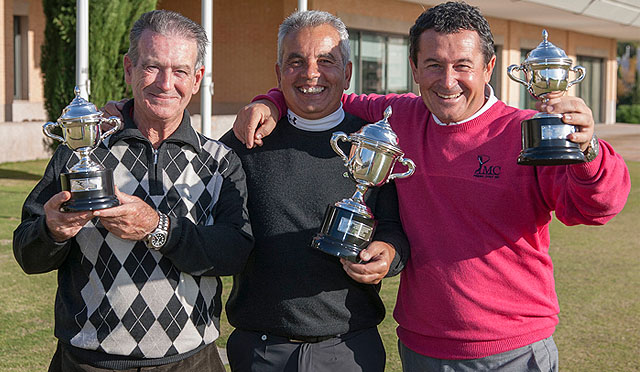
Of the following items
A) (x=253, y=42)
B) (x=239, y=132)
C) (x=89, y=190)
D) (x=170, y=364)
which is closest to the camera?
(x=89, y=190)

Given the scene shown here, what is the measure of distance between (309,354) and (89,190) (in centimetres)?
107

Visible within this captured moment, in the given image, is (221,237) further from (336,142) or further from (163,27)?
(163,27)

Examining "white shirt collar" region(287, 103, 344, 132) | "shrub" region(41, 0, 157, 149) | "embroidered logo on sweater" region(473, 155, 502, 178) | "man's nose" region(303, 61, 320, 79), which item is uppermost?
"shrub" region(41, 0, 157, 149)

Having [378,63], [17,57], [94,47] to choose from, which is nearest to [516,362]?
[94,47]

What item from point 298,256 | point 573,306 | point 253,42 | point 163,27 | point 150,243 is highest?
point 253,42

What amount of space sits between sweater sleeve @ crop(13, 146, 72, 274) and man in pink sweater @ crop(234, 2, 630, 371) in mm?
1293

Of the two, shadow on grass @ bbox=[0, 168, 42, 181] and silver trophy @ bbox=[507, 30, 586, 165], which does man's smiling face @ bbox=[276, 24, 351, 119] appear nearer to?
silver trophy @ bbox=[507, 30, 586, 165]

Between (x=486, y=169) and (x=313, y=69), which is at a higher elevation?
(x=313, y=69)

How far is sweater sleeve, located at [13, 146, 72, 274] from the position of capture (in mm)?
2498

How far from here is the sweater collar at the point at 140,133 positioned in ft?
8.79

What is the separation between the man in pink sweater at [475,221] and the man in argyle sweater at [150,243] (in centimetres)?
72

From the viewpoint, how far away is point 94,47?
1321cm

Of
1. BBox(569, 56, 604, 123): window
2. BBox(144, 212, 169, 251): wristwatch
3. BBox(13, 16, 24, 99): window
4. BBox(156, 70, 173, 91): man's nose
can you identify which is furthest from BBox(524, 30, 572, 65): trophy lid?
BBox(569, 56, 604, 123): window

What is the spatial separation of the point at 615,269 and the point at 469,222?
17.9ft
